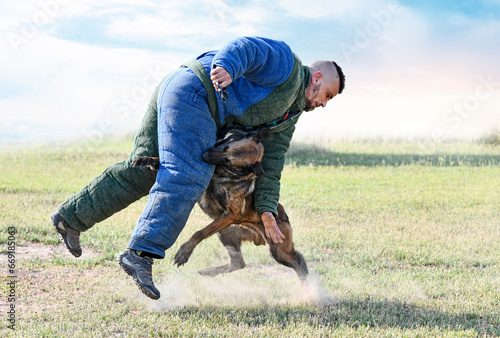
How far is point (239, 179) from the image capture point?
13.1ft

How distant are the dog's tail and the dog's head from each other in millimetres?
421

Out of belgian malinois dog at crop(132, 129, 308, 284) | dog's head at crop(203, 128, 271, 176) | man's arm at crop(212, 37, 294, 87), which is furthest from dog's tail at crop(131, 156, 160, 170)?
man's arm at crop(212, 37, 294, 87)

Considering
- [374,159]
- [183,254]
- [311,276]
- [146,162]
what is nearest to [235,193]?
[183,254]

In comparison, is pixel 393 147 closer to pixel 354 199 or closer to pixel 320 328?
pixel 354 199

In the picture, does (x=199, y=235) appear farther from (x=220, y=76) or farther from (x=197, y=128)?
(x=220, y=76)

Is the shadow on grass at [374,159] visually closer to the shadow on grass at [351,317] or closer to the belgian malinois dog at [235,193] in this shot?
the belgian malinois dog at [235,193]

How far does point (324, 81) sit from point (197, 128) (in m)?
1.09

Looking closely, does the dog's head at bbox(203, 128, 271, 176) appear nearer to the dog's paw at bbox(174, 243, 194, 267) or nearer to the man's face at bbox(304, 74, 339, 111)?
the man's face at bbox(304, 74, 339, 111)

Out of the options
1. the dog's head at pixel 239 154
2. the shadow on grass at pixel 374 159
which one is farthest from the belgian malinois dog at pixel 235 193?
the shadow on grass at pixel 374 159

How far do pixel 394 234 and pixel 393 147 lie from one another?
11.8 m

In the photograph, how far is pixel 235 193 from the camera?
404cm

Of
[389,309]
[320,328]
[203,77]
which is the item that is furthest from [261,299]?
[203,77]

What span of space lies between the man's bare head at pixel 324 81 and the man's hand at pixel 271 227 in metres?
0.97

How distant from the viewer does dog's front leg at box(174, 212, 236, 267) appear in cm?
385
